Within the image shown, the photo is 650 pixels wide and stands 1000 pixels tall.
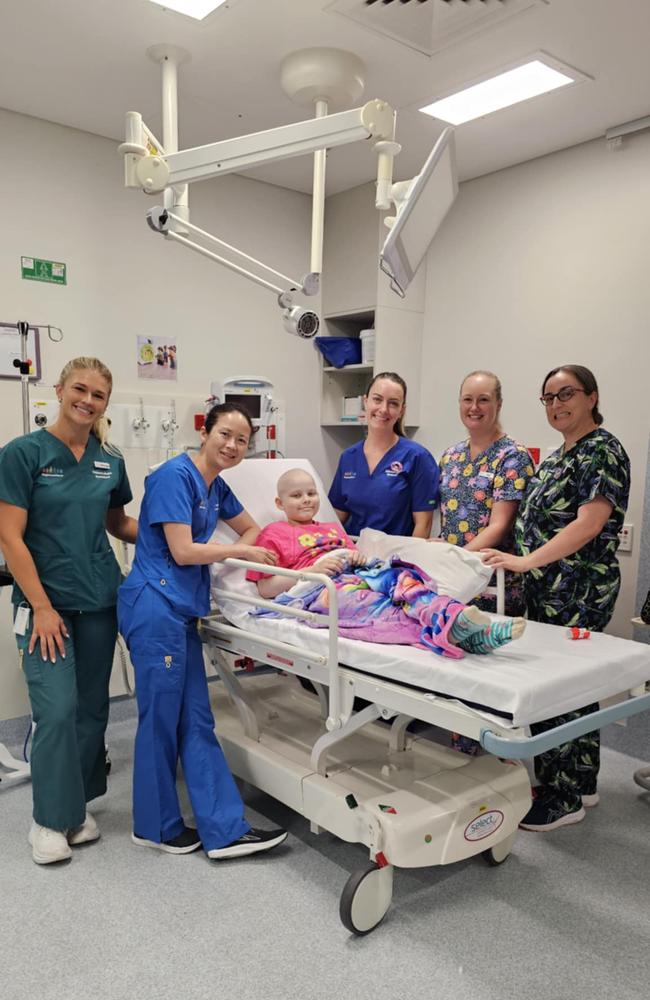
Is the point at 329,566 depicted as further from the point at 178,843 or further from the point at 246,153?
the point at 246,153

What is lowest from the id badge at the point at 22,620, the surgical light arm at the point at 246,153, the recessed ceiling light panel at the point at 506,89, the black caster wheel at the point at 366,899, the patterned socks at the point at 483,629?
the black caster wheel at the point at 366,899

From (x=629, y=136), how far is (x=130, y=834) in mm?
3514

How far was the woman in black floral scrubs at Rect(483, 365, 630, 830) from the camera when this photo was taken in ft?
7.99

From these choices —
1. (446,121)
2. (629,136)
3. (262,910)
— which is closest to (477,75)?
(446,121)

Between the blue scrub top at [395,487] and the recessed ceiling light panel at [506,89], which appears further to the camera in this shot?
the blue scrub top at [395,487]

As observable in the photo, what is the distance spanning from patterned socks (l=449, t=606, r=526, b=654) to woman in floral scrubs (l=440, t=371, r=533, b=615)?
80cm

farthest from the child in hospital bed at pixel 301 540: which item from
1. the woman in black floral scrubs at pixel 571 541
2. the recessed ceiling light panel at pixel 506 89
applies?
the recessed ceiling light panel at pixel 506 89

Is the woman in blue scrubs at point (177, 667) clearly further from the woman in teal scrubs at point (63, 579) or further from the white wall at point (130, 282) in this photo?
the white wall at point (130, 282)

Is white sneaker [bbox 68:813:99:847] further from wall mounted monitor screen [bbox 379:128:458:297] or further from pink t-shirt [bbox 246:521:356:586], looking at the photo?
wall mounted monitor screen [bbox 379:128:458:297]

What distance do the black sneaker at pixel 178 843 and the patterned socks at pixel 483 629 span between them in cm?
118

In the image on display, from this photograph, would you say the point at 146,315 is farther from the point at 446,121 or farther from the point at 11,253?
the point at 446,121

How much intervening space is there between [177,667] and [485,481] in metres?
1.31

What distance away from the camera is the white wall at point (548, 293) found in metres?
3.35

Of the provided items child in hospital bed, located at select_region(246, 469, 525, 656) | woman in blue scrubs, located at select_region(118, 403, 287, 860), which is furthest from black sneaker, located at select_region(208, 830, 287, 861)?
child in hospital bed, located at select_region(246, 469, 525, 656)
